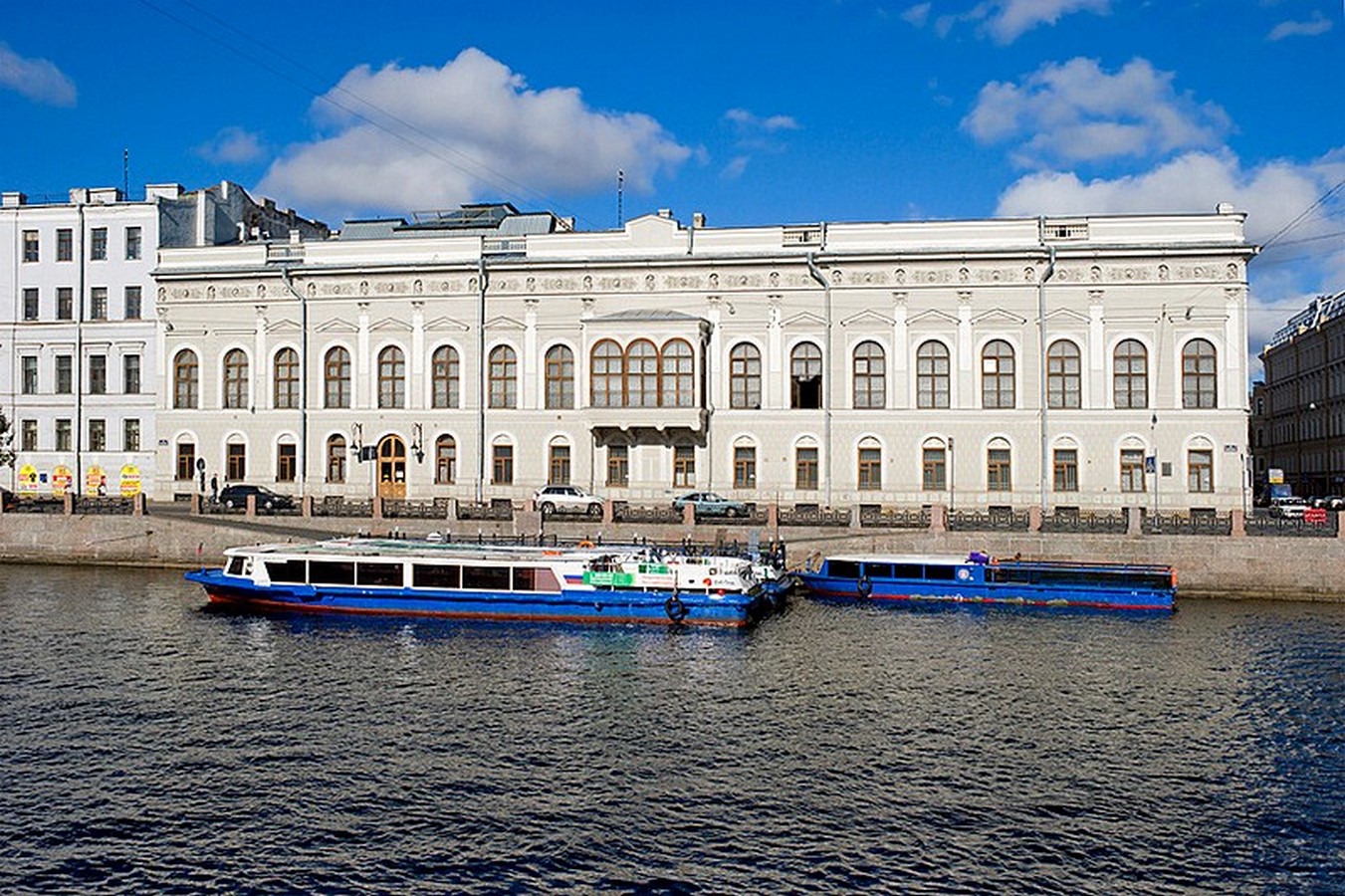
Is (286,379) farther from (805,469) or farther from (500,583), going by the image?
(805,469)

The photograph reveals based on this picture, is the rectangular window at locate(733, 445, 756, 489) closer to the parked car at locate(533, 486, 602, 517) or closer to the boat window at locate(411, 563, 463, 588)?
the parked car at locate(533, 486, 602, 517)

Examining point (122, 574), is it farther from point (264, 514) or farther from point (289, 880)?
point (289, 880)

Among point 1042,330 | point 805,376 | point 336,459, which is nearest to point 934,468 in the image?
point 805,376

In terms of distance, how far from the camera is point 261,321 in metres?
50.5

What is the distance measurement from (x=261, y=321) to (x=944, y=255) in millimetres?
29379

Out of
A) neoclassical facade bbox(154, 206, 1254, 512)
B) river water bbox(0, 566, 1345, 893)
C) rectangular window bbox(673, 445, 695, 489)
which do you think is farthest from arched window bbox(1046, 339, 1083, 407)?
river water bbox(0, 566, 1345, 893)

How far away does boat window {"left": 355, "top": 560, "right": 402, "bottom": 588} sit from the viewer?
32719mm

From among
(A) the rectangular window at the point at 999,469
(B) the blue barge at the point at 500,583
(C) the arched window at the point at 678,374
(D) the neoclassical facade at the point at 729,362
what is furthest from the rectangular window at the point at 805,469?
(B) the blue barge at the point at 500,583

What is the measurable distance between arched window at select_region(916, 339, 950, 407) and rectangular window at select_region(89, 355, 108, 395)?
122 feet

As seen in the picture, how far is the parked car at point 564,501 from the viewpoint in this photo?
4294cm

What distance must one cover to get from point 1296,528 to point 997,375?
13.1 metres

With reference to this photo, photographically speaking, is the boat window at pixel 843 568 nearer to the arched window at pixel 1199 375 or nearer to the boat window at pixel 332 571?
the boat window at pixel 332 571

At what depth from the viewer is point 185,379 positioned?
51312mm

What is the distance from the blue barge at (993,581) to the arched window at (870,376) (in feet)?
36.9
